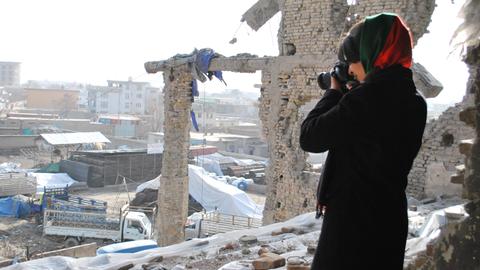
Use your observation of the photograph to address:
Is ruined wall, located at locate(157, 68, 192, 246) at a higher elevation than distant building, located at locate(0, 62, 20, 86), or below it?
below

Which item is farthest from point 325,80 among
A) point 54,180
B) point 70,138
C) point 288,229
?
point 70,138

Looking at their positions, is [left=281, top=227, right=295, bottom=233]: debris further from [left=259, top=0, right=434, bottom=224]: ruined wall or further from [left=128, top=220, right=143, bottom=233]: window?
[left=128, top=220, right=143, bottom=233]: window

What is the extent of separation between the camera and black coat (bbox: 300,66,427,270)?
1.74 m

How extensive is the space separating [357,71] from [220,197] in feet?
56.7

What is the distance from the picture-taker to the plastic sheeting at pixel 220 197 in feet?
60.1

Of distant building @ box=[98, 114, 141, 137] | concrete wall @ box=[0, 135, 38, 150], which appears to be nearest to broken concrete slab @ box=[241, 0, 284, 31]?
concrete wall @ box=[0, 135, 38, 150]

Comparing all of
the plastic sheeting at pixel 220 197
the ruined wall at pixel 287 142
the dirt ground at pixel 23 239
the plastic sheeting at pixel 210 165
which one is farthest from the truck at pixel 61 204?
the ruined wall at pixel 287 142

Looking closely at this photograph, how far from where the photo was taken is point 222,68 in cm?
1052

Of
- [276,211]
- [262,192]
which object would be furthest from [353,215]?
[262,192]

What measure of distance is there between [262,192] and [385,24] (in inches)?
917

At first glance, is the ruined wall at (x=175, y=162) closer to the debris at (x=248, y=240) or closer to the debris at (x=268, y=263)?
the debris at (x=248, y=240)

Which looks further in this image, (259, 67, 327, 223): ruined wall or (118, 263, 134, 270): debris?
(259, 67, 327, 223): ruined wall

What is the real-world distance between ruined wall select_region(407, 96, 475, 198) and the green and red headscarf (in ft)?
18.5

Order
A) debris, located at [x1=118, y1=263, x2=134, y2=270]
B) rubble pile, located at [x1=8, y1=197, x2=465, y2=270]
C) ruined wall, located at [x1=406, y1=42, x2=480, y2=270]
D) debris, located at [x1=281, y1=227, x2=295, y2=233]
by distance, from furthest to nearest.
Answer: debris, located at [x1=281, y1=227, x2=295, y2=233]
debris, located at [x1=118, y1=263, x2=134, y2=270]
rubble pile, located at [x1=8, y1=197, x2=465, y2=270]
ruined wall, located at [x1=406, y1=42, x2=480, y2=270]
